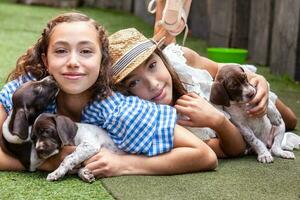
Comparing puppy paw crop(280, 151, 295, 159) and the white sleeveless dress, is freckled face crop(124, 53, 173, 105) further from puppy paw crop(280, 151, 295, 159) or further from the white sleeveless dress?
puppy paw crop(280, 151, 295, 159)

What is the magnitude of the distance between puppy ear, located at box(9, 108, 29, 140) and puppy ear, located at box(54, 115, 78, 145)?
134 millimetres

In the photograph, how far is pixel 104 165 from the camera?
2873 millimetres

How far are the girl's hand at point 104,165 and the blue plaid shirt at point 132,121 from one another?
112 millimetres

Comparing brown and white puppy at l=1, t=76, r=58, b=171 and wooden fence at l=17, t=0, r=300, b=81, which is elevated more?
brown and white puppy at l=1, t=76, r=58, b=171

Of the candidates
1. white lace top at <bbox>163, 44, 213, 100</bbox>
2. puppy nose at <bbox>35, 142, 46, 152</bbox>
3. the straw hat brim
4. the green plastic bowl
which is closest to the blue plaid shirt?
the straw hat brim

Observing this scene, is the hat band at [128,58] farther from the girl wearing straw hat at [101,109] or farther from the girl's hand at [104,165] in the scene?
the girl's hand at [104,165]

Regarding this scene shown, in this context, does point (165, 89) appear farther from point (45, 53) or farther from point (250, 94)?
point (45, 53)

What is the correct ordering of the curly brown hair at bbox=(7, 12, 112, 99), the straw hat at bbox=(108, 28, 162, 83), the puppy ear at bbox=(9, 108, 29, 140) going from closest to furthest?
1. the puppy ear at bbox=(9, 108, 29, 140)
2. the curly brown hair at bbox=(7, 12, 112, 99)
3. the straw hat at bbox=(108, 28, 162, 83)

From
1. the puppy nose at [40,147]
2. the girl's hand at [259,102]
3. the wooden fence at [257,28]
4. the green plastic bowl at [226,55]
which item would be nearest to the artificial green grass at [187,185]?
the puppy nose at [40,147]

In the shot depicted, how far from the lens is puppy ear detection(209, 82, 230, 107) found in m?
3.30

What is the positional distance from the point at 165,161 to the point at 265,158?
2.04 ft

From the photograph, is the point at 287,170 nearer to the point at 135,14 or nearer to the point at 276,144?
the point at 276,144

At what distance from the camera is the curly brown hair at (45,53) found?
3041mm

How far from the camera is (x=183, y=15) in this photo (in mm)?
4051
